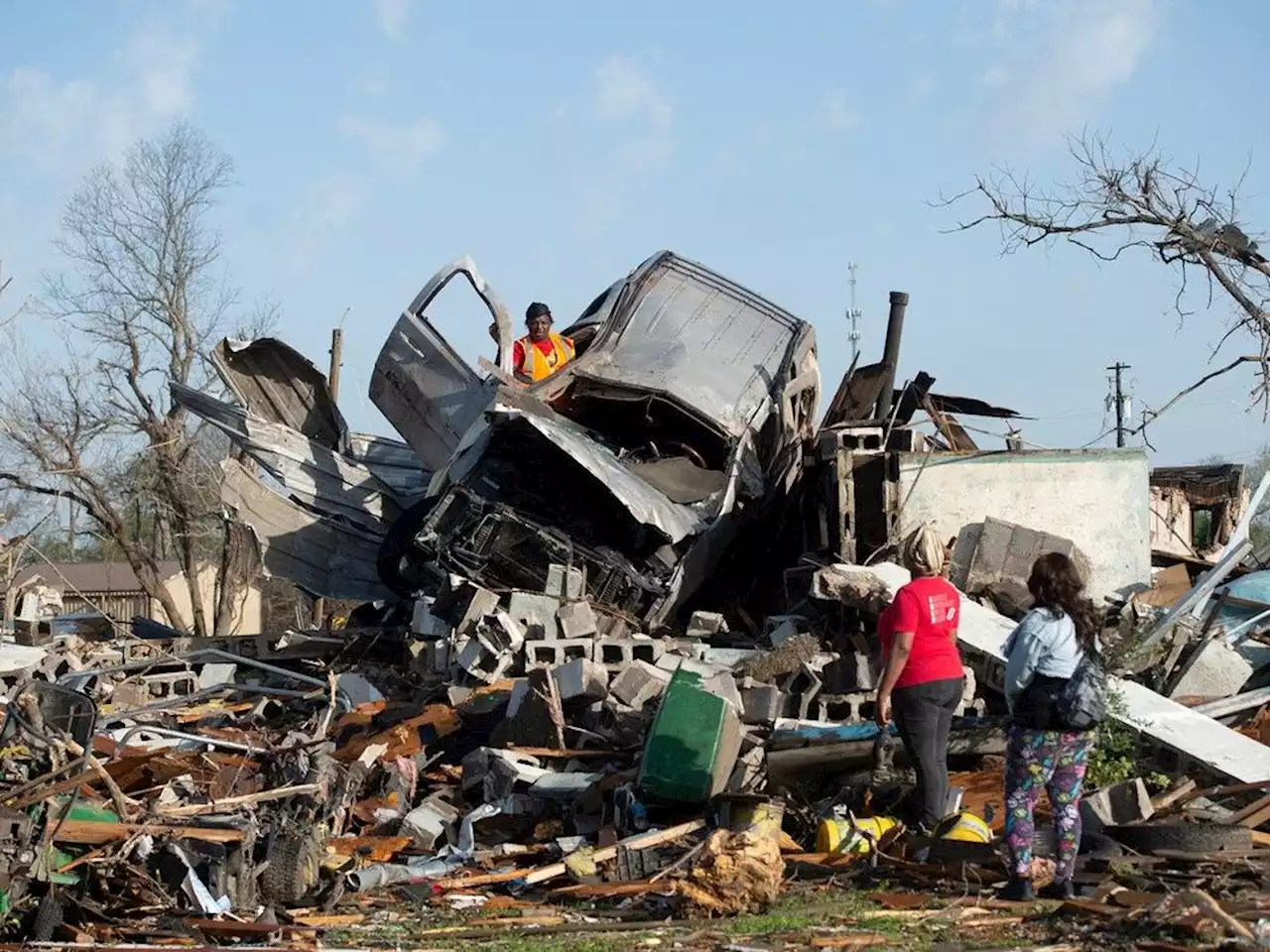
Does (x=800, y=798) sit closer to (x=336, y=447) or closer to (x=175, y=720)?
(x=175, y=720)

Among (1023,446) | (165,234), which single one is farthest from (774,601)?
(165,234)

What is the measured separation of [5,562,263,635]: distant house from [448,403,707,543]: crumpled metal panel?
21848 mm

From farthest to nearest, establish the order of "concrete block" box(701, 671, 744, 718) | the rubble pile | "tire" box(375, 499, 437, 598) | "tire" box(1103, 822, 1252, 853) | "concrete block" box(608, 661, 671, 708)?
"tire" box(375, 499, 437, 598)
"concrete block" box(608, 661, 671, 708)
"concrete block" box(701, 671, 744, 718)
"tire" box(1103, 822, 1252, 853)
the rubble pile

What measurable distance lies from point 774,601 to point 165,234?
76.2 feet

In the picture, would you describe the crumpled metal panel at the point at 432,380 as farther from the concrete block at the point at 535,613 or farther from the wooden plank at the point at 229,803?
the wooden plank at the point at 229,803

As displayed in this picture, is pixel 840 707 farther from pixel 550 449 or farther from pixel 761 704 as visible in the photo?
pixel 550 449

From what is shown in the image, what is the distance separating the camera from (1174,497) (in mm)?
17297

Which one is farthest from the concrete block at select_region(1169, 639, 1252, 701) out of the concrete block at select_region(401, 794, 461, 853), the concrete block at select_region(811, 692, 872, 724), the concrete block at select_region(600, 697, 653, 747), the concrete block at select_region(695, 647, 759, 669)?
the concrete block at select_region(401, 794, 461, 853)

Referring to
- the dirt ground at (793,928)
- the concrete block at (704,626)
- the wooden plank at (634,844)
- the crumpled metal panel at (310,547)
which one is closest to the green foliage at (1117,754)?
the wooden plank at (634,844)

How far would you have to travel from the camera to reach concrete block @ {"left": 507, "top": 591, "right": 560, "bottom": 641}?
10.5 m

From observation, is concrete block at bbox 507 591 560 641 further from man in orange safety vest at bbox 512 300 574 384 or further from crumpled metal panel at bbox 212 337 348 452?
crumpled metal panel at bbox 212 337 348 452

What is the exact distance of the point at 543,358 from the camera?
1236cm

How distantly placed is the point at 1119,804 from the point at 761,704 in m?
2.31

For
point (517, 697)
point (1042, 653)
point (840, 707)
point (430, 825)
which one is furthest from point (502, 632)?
point (1042, 653)
